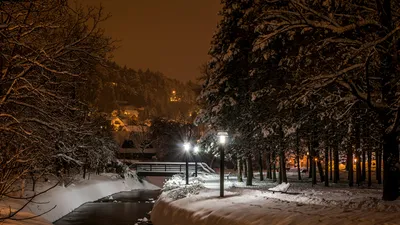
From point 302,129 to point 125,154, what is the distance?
182 feet

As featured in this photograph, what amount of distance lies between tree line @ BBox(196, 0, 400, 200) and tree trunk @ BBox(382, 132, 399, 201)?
0.11ft

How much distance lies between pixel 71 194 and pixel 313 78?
781 inches

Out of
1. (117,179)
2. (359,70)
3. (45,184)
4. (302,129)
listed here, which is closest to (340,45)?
(359,70)

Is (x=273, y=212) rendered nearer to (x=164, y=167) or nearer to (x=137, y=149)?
(x=164, y=167)

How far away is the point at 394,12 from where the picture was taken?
12.5m

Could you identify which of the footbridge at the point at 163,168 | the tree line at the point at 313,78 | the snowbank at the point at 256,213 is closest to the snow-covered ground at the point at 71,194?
the footbridge at the point at 163,168

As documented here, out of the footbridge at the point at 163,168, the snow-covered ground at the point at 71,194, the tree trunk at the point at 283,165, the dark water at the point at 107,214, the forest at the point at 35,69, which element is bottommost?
the dark water at the point at 107,214

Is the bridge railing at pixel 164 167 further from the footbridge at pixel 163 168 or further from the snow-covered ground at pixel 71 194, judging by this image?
the snow-covered ground at pixel 71 194

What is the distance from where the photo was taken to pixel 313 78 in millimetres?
12406

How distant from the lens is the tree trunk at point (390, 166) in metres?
13.3

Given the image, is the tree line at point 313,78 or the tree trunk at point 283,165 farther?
the tree trunk at point 283,165

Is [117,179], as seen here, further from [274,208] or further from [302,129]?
[274,208]

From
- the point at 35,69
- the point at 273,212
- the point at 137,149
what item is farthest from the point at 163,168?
the point at 35,69

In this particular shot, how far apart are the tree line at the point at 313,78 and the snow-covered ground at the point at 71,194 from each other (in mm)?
8941
